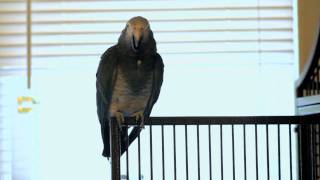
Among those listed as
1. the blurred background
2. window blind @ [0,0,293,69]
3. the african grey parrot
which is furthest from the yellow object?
the african grey parrot

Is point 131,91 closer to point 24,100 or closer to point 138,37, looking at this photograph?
point 138,37

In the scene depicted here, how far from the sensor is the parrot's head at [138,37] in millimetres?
1223

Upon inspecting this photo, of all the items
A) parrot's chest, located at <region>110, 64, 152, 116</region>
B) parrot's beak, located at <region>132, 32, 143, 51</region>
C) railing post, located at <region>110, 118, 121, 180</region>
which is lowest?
railing post, located at <region>110, 118, 121, 180</region>

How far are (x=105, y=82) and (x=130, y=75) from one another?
0.24 feet

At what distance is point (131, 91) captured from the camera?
1316mm

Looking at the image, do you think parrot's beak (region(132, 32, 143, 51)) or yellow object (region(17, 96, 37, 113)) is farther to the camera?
yellow object (region(17, 96, 37, 113))

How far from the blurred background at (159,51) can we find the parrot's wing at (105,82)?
0.44 m

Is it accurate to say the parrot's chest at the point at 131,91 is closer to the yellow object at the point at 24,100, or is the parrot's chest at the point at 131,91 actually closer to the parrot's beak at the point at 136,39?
the parrot's beak at the point at 136,39

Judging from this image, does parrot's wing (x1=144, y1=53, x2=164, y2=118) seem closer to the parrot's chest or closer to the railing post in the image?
the parrot's chest

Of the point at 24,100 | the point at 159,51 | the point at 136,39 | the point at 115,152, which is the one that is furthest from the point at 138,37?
the point at 24,100

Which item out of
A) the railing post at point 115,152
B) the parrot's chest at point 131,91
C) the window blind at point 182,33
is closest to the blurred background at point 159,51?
the window blind at point 182,33

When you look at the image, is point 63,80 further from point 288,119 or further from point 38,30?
point 288,119

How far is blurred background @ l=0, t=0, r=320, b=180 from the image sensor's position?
1.71 meters

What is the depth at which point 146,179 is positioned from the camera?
172cm
